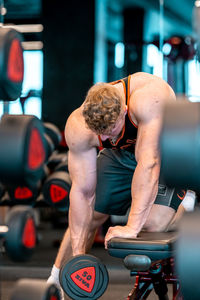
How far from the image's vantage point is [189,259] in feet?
4.20

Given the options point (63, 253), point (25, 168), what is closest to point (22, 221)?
point (25, 168)

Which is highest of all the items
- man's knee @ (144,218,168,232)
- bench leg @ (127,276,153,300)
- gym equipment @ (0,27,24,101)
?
gym equipment @ (0,27,24,101)

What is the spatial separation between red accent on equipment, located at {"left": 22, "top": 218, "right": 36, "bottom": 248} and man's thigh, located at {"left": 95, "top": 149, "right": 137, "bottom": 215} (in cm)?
109

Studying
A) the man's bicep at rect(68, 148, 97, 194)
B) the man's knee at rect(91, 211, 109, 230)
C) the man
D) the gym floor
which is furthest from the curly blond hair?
the gym floor

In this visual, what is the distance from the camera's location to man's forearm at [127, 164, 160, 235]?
2.18 metres

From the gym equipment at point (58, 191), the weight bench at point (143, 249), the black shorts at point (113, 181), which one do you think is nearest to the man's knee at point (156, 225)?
the weight bench at point (143, 249)

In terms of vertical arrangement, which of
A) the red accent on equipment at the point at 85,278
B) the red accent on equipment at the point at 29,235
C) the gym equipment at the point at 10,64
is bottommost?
the red accent on equipment at the point at 85,278

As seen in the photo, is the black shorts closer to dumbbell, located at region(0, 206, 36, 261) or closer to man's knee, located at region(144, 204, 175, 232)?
man's knee, located at region(144, 204, 175, 232)

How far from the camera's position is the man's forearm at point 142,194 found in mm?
2182

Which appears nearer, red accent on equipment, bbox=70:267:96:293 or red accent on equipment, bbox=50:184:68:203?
red accent on equipment, bbox=70:267:96:293

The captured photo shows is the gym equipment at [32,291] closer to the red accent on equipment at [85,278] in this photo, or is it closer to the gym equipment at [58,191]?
the red accent on equipment at [85,278]

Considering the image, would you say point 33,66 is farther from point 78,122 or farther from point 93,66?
point 78,122

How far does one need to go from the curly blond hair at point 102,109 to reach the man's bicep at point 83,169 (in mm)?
384

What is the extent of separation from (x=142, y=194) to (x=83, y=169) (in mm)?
449
